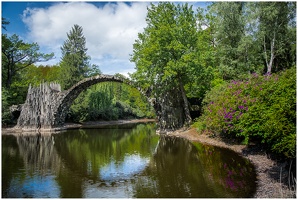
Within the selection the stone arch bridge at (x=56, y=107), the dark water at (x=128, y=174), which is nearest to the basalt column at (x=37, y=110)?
the stone arch bridge at (x=56, y=107)

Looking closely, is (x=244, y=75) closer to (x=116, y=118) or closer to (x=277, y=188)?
(x=277, y=188)

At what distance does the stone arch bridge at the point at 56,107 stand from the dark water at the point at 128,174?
7842 millimetres

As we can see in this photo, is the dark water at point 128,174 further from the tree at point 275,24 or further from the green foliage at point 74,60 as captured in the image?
the green foliage at point 74,60

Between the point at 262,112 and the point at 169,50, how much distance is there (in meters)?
11.5

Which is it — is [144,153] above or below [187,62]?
below

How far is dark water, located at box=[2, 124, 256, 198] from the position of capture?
7.43m

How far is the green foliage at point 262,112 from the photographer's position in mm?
6918

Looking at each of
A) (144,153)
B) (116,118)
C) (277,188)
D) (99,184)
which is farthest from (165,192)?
(116,118)

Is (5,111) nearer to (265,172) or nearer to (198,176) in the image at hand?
(198,176)

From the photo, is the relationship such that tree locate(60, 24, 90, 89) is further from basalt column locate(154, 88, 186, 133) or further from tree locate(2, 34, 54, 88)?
basalt column locate(154, 88, 186, 133)

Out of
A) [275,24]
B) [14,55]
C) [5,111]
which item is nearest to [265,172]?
[275,24]

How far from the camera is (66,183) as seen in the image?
8383mm

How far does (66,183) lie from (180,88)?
15448 mm

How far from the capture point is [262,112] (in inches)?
367
